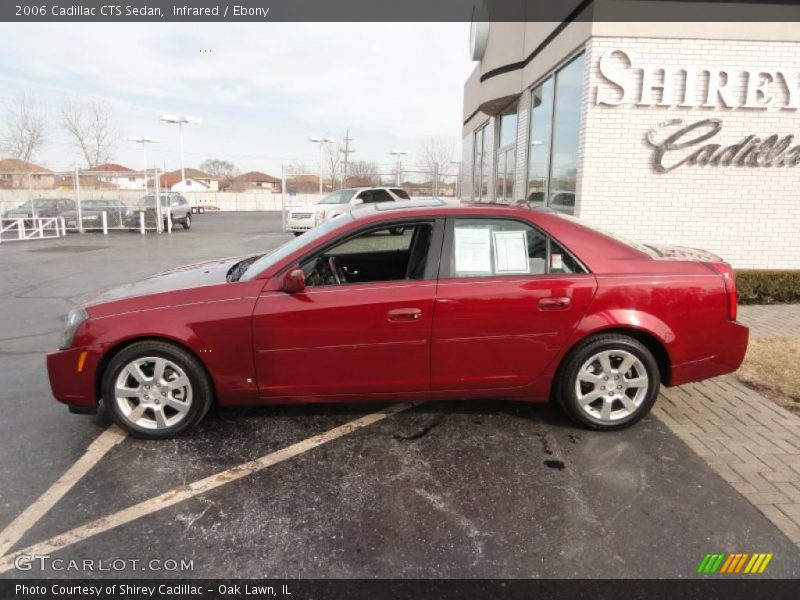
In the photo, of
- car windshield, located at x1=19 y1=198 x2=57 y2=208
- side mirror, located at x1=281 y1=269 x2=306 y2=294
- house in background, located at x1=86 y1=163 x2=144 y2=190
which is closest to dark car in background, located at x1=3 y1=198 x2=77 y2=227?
car windshield, located at x1=19 y1=198 x2=57 y2=208

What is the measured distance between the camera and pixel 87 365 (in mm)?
3418

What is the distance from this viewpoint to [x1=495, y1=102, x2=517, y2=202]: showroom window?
13984 mm

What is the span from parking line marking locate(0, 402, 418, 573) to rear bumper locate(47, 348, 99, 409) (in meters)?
1.03

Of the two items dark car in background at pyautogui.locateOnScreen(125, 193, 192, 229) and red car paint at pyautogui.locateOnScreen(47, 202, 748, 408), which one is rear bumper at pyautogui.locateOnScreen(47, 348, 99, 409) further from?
dark car in background at pyautogui.locateOnScreen(125, 193, 192, 229)

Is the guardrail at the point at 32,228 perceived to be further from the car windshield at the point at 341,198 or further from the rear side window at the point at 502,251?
the rear side window at the point at 502,251

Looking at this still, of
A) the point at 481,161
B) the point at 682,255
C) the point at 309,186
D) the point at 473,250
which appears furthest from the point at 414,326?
the point at 309,186

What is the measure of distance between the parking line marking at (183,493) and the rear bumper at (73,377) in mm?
1027

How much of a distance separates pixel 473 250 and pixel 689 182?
6.24 m

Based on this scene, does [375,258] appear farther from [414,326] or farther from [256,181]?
[256,181]

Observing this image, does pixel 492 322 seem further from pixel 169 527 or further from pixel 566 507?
pixel 169 527

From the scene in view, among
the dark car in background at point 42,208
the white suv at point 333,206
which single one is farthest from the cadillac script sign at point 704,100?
the dark car in background at point 42,208

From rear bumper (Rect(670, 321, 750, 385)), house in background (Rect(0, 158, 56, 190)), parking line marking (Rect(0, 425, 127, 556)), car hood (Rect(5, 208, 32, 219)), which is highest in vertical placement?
house in background (Rect(0, 158, 56, 190))

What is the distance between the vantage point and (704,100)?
7.91m
